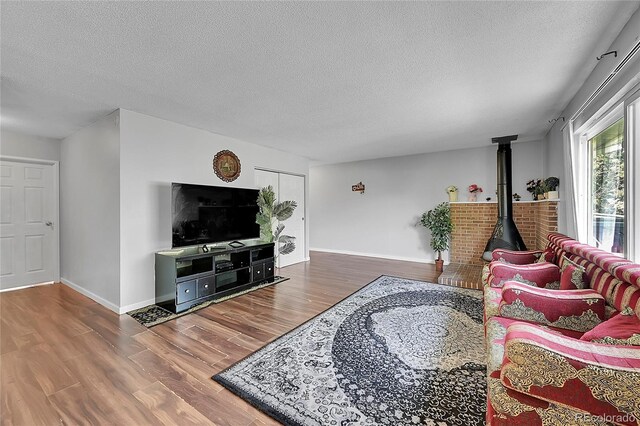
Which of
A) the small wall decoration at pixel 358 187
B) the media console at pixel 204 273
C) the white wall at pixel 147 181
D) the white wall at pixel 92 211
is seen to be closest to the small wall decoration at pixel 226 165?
the white wall at pixel 147 181

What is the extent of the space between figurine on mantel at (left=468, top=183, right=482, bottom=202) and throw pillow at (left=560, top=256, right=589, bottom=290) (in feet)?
11.4

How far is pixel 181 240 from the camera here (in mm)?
3203

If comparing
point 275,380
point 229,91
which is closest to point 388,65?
point 229,91

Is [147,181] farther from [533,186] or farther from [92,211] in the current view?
[533,186]

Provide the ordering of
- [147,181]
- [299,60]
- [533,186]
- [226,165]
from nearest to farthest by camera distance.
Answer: [299,60] → [147,181] → [226,165] → [533,186]

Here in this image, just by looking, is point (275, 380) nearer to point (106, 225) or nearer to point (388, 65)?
point (388, 65)

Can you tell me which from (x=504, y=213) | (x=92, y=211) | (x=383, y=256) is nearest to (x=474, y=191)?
(x=504, y=213)

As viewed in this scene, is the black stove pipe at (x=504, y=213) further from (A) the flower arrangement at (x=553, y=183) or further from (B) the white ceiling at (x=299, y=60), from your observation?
(B) the white ceiling at (x=299, y=60)

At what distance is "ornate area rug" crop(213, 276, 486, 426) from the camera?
1489 millimetres

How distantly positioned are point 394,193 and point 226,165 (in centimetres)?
367

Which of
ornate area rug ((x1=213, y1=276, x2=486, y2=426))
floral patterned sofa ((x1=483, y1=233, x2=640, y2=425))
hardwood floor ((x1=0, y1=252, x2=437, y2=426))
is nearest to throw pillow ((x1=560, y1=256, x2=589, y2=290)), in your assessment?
floral patterned sofa ((x1=483, y1=233, x2=640, y2=425))

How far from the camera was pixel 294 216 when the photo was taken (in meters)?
5.56

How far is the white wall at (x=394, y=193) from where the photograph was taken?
198 inches

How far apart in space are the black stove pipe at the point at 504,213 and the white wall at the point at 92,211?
521 centimetres
